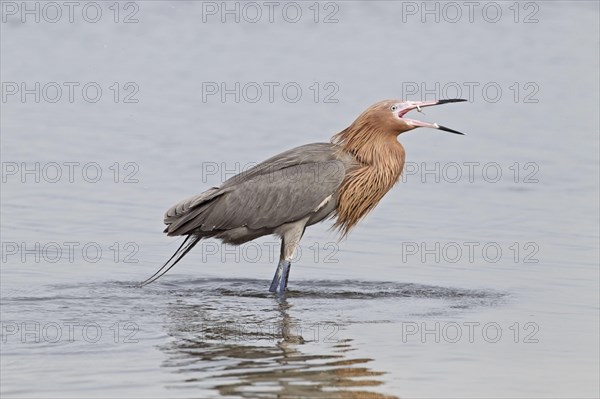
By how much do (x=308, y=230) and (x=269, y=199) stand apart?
83.8 inches

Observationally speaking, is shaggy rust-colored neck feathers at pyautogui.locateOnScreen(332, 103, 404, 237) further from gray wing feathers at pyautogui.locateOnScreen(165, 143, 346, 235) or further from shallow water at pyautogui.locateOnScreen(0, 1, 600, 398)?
shallow water at pyautogui.locateOnScreen(0, 1, 600, 398)

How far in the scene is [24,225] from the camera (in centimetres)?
1348

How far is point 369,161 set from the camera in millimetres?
12281

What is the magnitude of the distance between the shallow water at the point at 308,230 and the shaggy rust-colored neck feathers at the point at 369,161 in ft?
2.15

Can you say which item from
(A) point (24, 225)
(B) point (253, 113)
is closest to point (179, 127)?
(B) point (253, 113)

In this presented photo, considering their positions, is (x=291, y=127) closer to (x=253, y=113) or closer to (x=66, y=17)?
(x=253, y=113)

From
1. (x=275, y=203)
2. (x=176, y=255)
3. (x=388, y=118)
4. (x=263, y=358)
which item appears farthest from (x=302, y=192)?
(x=263, y=358)

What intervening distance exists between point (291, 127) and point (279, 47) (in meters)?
5.23

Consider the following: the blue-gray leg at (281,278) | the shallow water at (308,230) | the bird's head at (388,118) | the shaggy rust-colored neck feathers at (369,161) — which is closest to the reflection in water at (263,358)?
the shallow water at (308,230)

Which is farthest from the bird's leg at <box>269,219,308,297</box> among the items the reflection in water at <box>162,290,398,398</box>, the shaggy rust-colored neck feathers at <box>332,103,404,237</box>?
the reflection in water at <box>162,290,398,398</box>

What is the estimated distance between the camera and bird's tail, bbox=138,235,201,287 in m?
12.1

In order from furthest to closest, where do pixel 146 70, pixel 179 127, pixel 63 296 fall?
1. pixel 146 70
2. pixel 179 127
3. pixel 63 296

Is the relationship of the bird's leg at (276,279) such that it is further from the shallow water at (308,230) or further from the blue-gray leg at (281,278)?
the shallow water at (308,230)

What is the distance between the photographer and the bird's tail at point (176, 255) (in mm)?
12125
